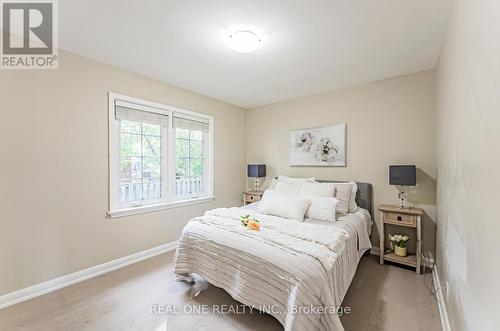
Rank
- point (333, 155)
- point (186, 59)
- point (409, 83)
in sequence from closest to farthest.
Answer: point (186, 59)
point (409, 83)
point (333, 155)

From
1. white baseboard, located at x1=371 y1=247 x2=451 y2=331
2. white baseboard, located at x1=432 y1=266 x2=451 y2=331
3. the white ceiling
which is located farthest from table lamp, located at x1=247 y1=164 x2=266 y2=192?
white baseboard, located at x1=432 y1=266 x2=451 y2=331

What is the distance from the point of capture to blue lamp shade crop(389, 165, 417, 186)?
255 cm

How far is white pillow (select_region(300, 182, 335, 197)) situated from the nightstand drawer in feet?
2.26

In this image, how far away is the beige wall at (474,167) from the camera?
0.87 m

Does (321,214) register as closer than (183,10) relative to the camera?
No

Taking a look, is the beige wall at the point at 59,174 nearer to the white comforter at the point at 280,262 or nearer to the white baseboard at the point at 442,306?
the white comforter at the point at 280,262

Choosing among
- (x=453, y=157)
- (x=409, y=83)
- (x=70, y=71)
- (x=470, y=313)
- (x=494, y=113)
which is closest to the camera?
(x=494, y=113)

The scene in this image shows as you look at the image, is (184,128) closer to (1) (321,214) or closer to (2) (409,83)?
(1) (321,214)

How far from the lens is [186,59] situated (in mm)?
2508

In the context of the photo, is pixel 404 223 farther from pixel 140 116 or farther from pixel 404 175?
pixel 140 116

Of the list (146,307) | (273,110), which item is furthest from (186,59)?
(146,307)

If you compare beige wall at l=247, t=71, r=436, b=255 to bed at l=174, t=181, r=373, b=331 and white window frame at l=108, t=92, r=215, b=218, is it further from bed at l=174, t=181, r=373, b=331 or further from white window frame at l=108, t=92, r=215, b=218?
white window frame at l=108, t=92, r=215, b=218

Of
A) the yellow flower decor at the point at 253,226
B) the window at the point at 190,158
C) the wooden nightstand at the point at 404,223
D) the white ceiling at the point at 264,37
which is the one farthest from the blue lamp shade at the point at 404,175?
the window at the point at 190,158

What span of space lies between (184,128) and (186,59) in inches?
49.1
